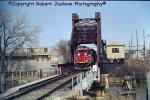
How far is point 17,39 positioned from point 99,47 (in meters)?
12.9

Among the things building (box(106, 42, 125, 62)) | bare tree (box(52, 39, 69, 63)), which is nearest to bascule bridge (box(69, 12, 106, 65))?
building (box(106, 42, 125, 62))

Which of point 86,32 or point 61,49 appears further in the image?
point 61,49

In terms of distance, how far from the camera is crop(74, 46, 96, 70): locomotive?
1657 inches

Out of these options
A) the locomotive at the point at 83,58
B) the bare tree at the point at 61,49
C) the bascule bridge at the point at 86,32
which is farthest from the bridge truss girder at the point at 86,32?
the bare tree at the point at 61,49

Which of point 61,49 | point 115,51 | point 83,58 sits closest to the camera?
point 83,58

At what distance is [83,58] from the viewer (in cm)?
4238

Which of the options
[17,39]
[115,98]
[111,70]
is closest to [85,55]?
[115,98]

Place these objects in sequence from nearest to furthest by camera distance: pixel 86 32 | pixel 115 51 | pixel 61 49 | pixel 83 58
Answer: pixel 83 58 < pixel 86 32 < pixel 115 51 < pixel 61 49

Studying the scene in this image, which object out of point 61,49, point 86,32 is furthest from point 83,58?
point 61,49

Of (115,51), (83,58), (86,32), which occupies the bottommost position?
(83,58)

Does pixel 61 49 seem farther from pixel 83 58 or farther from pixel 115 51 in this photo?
pixel 83 58

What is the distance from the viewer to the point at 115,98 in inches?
1544

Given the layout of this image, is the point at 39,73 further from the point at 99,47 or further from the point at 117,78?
the point at 117,78

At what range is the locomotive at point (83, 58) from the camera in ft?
138
